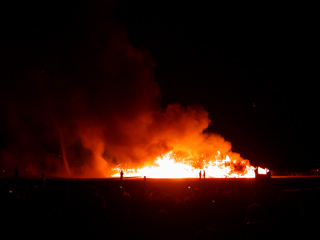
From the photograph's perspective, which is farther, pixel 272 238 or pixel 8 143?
pixel 8 143

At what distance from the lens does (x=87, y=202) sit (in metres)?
8.28

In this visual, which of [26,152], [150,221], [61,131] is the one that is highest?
[61,131]

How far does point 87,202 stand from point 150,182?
8.42 meters

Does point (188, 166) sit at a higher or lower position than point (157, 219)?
higher

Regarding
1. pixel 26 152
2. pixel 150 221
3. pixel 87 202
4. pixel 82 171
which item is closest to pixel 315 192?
pixel 150 221

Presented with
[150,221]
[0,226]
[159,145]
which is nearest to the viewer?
[0,226]

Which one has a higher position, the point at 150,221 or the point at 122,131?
the point at 122,131

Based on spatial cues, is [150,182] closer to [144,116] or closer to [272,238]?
[144,116]

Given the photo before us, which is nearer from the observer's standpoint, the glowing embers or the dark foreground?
the dark foreground

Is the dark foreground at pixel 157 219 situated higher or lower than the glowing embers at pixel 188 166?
lower

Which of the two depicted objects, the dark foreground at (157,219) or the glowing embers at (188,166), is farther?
the glowing embers at (188,166)

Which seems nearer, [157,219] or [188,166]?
[157,219]

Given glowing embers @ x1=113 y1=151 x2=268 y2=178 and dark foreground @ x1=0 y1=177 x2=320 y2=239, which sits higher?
glowing embers @ x1=113 y1=151 x2=268 y2=178

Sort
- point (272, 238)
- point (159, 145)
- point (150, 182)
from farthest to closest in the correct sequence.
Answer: point (159, 145) → point (150, 182) → point (272, 238)
